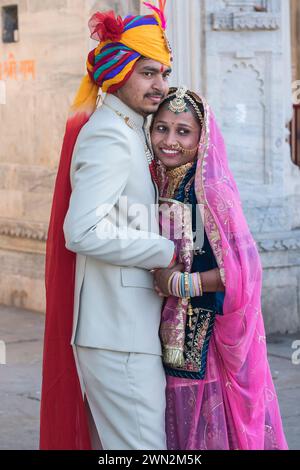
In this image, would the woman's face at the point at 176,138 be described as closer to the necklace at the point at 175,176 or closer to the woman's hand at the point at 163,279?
the necklace at the point at 175,176

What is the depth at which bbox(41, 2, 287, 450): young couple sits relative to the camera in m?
4.11

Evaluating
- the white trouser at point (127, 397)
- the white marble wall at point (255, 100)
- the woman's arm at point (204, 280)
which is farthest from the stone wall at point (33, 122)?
the white trouser at point (127, 397)

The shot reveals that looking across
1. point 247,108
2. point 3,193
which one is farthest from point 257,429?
point 3,193

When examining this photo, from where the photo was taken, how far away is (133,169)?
13.6ft

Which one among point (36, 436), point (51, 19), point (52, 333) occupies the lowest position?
point (36, 436)

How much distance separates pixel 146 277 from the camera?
4.22 m

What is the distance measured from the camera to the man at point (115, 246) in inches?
160

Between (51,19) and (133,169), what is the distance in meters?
5.18

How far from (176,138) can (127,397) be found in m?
0.93

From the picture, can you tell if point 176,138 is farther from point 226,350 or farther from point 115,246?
point 226,350

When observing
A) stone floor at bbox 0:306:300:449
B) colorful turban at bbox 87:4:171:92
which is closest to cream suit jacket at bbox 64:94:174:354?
colorful turban at bbox 87:4:171:92

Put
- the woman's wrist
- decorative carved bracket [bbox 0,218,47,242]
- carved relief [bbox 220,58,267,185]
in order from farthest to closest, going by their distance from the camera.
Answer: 1. decorative carved bracket [bbox 0,218,47,242]
2. carved relief [bbox 220,58,267,185]
3. the woman's wrist

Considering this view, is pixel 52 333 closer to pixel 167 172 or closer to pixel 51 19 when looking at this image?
pixel 167 172

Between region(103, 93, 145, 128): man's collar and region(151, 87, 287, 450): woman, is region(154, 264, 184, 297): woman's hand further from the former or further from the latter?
region(103, 93, 145, 128): man's collar
